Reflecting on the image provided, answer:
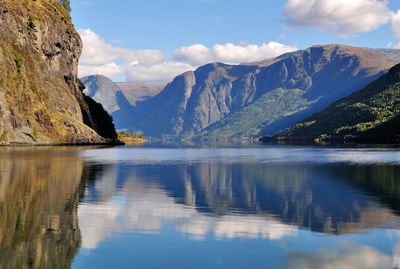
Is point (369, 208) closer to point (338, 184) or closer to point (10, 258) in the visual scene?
point (338, 184)

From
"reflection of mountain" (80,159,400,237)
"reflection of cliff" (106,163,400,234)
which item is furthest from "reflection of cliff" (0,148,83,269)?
"reflection of cliff" (106,163,400,234)

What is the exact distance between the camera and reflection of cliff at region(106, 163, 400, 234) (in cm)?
3338

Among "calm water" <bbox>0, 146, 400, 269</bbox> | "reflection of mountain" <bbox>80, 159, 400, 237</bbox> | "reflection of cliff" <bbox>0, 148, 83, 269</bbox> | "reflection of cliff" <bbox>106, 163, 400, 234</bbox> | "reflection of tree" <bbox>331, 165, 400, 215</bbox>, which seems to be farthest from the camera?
"reflection of tree" <bbox>331, 165, 400, 215</bbox>

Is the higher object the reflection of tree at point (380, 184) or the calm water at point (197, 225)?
the reflection of tree at point (380, 184)

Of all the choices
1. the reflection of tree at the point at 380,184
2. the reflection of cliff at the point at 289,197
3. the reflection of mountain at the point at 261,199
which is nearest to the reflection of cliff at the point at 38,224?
the reflection of mountain at the point at 261,199

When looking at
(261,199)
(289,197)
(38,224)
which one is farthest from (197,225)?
(289,197)

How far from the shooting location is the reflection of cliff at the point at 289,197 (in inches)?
1314

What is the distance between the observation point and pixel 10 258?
2228 cm

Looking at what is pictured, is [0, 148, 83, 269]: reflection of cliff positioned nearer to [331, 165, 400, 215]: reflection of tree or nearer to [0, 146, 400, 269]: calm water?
[0, 146, 400, 269]: calm water

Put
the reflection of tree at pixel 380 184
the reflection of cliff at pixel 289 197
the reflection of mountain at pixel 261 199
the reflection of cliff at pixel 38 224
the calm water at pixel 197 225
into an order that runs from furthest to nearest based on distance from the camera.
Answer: the reflection of tree at pixel 380 184 < the reflection of cliff at pixel 289 197 < the reflection of mountain at pixel 261 199 < the calm water at pixel 197 225 < the reflection of cliff at pixel 38 224

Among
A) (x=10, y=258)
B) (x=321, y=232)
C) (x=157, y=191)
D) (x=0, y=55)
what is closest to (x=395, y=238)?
(x=321, y=232)

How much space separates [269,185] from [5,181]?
107ft

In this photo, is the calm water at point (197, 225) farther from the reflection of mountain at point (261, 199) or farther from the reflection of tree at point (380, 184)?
the reflection of tree at point (380, 184)

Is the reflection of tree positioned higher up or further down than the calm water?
higher up
